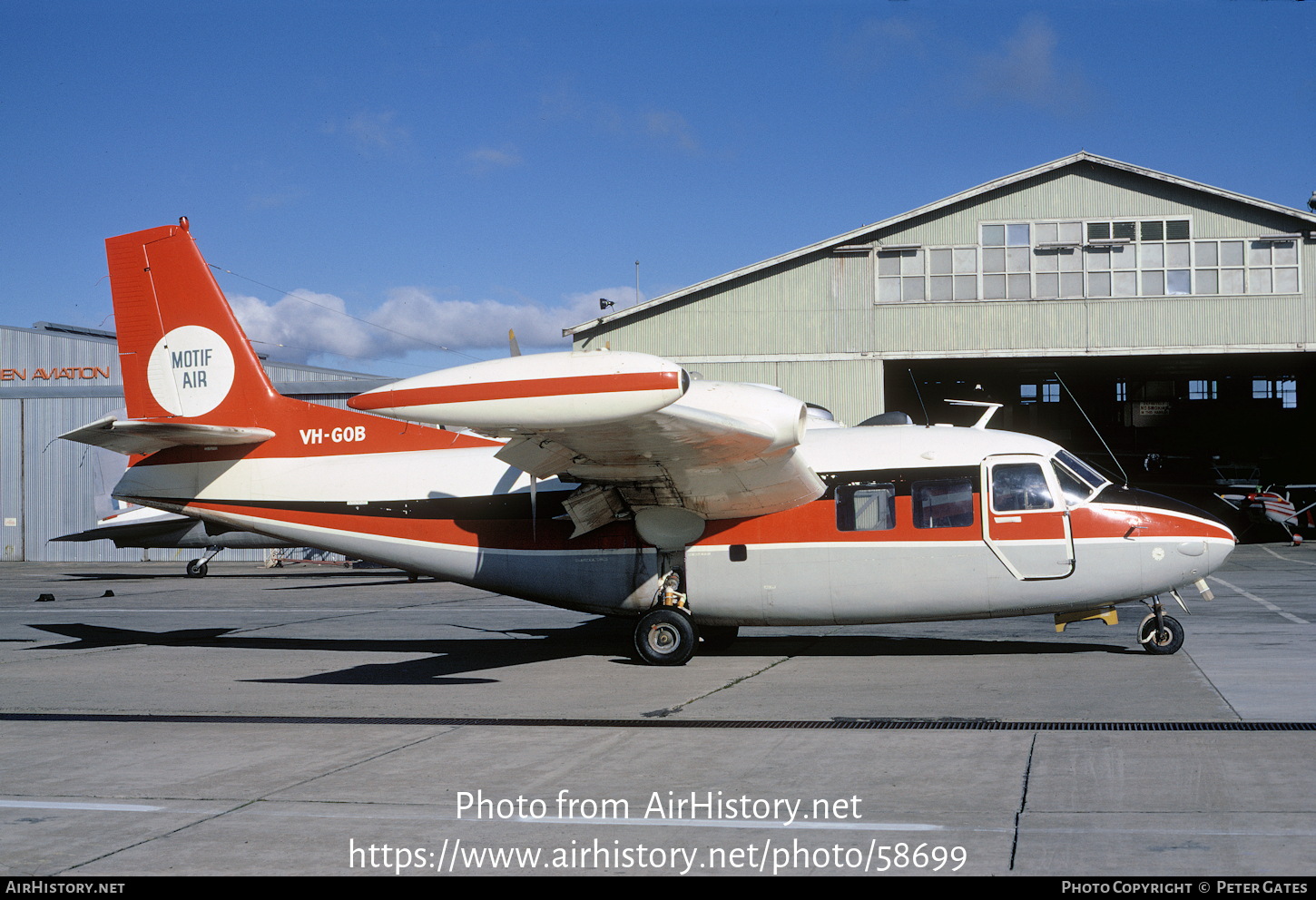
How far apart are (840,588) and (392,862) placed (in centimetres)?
769

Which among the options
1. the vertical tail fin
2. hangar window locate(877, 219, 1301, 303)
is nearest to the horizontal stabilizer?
the vertical tail fin

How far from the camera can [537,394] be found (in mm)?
8469

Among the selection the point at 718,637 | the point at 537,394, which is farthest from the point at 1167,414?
the point at 537,394

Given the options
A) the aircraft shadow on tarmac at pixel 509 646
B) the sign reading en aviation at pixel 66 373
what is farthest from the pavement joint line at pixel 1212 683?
the sign reading en aviation at pixel 66 373

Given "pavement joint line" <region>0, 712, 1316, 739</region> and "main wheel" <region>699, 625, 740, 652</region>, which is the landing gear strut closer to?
"pavement joint line" <region>0, 712, 1316, 739</region>

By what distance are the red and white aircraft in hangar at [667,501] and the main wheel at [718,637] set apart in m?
0.03

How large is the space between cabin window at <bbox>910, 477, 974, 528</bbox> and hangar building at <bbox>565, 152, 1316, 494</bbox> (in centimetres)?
2078

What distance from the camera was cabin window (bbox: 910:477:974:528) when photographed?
12.1m

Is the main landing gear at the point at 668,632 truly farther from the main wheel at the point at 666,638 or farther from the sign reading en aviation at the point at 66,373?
the sign reading en aviation at the point at 66,373

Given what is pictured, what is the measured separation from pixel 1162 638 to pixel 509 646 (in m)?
8.29

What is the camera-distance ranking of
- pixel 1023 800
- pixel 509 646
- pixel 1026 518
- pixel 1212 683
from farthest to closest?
1. pixel 509 646
2. pixel 1026 518
3. pixel 1212 683
4. pixel 1023 800

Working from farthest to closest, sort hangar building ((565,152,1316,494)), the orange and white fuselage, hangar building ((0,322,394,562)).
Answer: hangar building ((0,322,394,562)), hangar building ((565,152,1316,494)), the orange and white fuselage

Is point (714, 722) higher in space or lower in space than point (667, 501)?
lower

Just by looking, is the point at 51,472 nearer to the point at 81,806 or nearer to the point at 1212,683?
the point at 81,806
